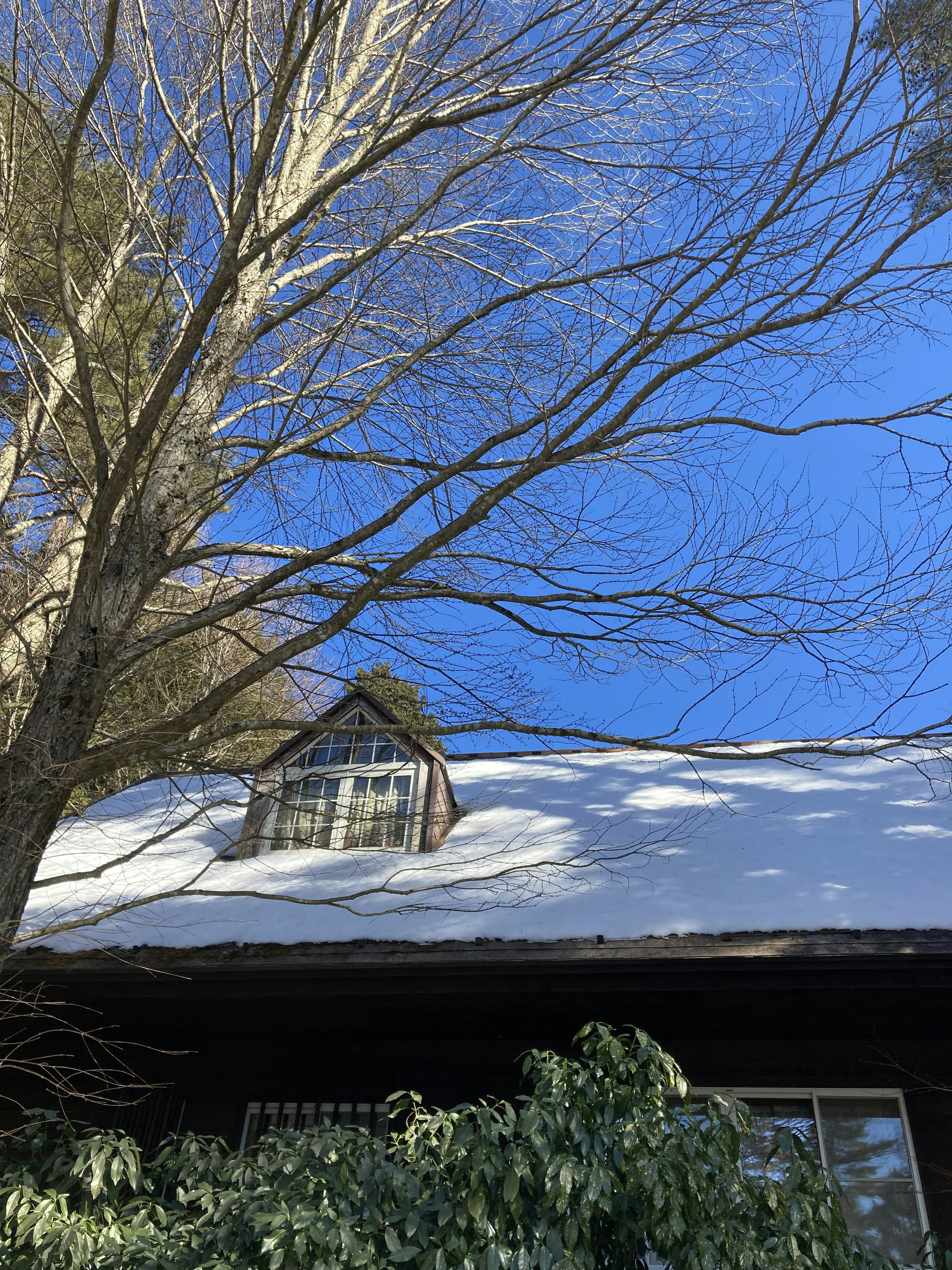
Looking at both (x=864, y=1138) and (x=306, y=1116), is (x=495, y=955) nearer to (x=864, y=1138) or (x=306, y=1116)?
(x=306, y=1116)

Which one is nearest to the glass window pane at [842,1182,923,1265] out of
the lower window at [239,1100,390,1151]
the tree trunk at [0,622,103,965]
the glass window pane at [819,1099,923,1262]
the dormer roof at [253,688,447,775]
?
the glass window pane at [819,1099,923,1262]

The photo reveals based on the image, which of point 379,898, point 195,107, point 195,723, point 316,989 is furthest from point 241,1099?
point 195,107

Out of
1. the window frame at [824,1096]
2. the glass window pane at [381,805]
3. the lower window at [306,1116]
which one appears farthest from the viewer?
the glass window pane at [381,805]

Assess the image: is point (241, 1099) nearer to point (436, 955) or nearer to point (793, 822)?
point (436, 955)

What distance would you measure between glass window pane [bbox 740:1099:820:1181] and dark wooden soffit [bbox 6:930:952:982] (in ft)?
3.19

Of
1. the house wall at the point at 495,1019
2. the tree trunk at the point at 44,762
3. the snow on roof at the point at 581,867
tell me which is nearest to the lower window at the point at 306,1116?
the house wall at the point at 495,1019

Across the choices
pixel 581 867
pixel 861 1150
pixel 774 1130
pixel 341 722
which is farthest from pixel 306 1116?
pixel 861 1150

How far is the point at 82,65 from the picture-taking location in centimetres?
530

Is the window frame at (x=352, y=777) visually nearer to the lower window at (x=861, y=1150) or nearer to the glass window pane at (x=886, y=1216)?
the lower window at (x=861, y=1150)

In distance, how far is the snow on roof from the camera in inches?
209

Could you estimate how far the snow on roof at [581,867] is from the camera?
17.4 feet

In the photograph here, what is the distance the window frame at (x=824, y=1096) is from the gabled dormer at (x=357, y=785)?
99.9 inches

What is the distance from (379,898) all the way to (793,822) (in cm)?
286

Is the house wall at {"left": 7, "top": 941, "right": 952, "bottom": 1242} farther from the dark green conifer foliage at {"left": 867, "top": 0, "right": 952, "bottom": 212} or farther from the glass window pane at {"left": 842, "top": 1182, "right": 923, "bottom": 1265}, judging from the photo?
the dark green conifer foliage at {"left": 867, "top": 0, "right": 952, "bottom": 212}
